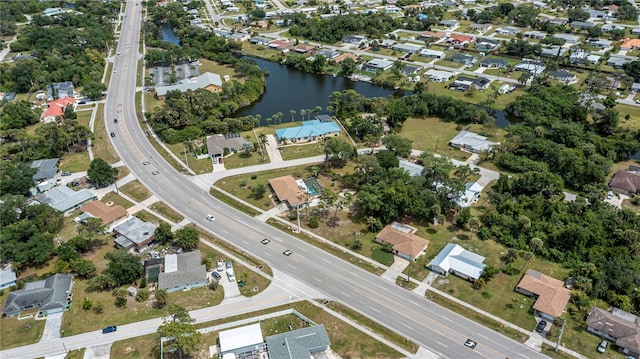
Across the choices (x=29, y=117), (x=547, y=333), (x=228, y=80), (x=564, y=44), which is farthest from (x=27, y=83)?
(x=564, y=44)

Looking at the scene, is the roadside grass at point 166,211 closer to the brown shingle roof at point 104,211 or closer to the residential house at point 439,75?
the brown shingle roof at point 104,211

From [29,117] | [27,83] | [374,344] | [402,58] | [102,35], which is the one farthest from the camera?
[102,35]

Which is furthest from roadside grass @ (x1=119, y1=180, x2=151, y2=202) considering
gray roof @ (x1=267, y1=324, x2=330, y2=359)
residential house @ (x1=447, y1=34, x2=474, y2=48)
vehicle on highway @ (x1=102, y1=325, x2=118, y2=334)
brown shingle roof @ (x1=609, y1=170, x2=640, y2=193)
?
residential house @ (x1=447, y1=34, x2=474, y2=48)

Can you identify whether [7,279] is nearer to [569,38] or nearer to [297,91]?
[297,91]

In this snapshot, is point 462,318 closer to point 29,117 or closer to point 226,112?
point 226,112

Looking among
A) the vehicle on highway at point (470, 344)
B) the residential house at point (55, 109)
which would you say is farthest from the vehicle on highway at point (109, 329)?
the residential house at point (55, 109)
